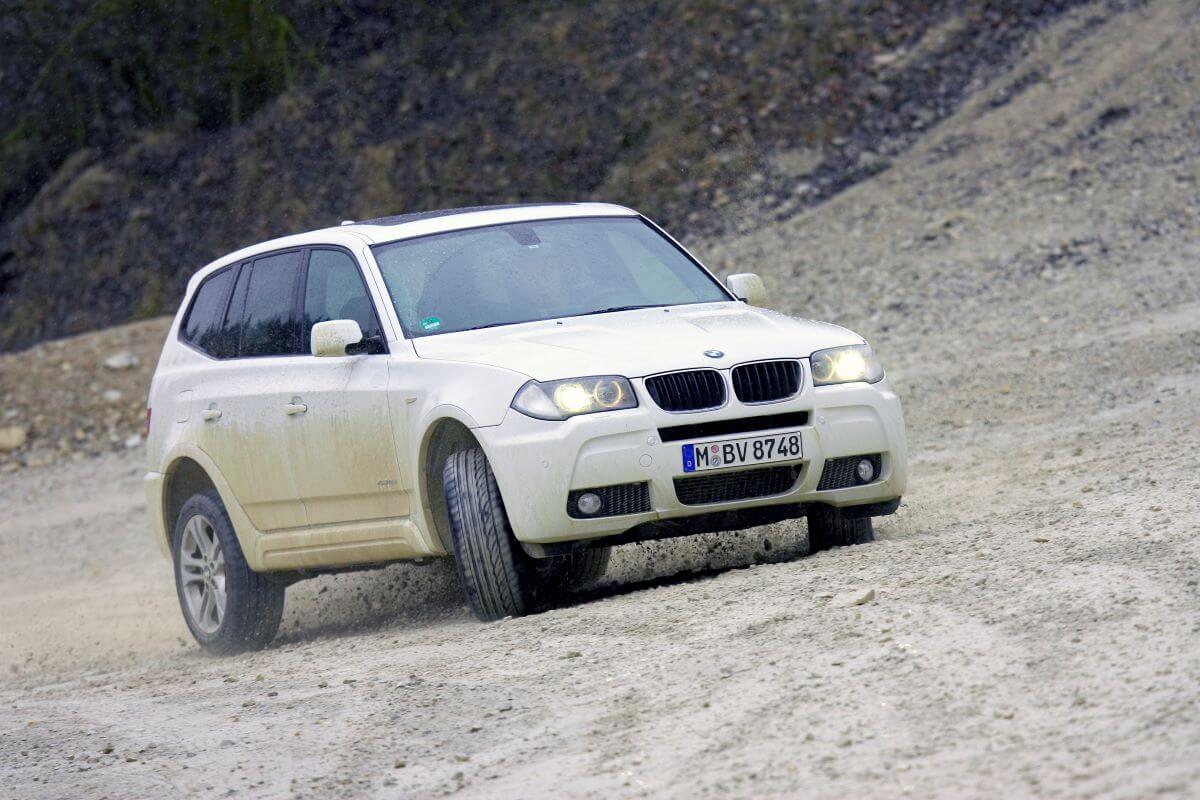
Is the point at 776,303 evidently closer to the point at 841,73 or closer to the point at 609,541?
the point at 841,73

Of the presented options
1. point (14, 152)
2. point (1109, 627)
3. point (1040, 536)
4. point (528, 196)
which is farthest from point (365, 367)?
point (14, 152)

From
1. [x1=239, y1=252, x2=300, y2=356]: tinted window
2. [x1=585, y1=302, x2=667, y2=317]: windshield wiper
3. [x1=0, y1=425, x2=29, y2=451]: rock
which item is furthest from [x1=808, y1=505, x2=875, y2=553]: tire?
[x1=0, y1=425, x2=29, y2=451]: rock

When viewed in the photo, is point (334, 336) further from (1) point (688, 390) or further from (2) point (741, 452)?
(2) point (741, 452)

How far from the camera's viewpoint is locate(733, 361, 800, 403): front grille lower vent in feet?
20.8

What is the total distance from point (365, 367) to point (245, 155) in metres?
21.9

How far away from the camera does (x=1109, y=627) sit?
15.2ft

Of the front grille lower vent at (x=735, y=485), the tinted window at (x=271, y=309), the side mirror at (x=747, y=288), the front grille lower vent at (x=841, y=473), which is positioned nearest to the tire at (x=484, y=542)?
the front grille lower vent at (x=735, y=485)

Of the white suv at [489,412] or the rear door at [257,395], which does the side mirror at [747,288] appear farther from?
the rear door at [257,395]

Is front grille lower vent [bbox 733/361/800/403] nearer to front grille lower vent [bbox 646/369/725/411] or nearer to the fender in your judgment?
front grille lower vent [bbox 646/369/725/411]

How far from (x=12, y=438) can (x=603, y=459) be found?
1386 cm

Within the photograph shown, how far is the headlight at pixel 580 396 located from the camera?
20.2 ft

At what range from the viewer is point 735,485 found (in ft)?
21.0

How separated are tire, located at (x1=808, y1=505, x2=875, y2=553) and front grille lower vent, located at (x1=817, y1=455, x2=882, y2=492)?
29 cm

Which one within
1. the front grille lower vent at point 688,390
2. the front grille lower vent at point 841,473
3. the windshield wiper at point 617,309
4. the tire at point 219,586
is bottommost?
the tire at point 219,586
